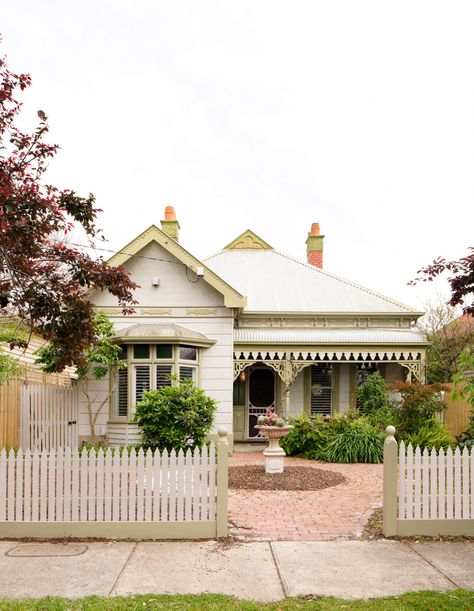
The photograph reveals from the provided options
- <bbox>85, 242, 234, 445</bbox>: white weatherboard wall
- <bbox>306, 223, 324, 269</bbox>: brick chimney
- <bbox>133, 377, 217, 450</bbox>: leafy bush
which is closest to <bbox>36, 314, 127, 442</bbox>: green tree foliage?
<bbox>85, 242, 234, 445</bbox>: white weatherboard wall

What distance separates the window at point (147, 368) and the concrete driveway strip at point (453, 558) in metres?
8.95

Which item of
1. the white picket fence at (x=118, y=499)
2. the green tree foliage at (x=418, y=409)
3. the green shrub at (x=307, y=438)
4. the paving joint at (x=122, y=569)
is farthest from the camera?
the green shrub at (x=307, y=438)

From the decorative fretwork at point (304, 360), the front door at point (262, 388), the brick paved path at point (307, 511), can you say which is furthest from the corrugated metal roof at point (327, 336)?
the brick paved path at point (307, 511)

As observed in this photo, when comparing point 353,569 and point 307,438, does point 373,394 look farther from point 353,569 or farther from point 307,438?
point 353,569

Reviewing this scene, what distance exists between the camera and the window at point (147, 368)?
1475 centimetres

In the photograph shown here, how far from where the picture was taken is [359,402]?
18.1 meters

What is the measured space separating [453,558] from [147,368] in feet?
32.4

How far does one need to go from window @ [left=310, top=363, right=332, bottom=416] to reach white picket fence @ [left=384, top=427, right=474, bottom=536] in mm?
11346

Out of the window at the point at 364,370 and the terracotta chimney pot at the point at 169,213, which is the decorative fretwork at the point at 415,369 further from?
the terracotta chimney pot at the point at 169,213

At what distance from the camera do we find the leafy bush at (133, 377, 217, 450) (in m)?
11.8

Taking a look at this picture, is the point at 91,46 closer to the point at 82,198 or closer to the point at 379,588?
the point at 82,198

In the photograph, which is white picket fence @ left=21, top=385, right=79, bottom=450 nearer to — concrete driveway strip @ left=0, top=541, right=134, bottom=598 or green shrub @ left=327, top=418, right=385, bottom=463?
concrete driveway strip @ left=0, top=541, right=134, bottom=598

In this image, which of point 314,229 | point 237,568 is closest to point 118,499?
point 237,568

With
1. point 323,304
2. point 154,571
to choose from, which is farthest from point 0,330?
point 323,304
